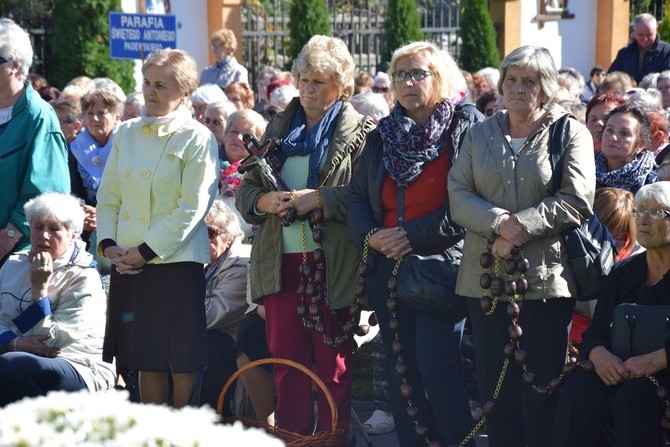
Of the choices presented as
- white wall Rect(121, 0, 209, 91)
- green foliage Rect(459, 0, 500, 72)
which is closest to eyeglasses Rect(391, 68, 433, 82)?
white wall Rect(121, 0, 209, 91)

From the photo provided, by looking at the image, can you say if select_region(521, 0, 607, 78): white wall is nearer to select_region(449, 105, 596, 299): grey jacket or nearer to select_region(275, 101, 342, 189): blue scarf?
select_region(275, 101, 342, 189): blue scarf

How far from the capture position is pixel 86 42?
669 inches

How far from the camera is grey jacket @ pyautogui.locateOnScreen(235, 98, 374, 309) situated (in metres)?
5.30

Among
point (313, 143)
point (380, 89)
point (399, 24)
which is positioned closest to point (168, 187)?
point (313, 143)

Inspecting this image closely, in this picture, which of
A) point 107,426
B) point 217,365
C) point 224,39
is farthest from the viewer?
point 224,39

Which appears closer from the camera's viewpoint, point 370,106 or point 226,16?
point 370,106

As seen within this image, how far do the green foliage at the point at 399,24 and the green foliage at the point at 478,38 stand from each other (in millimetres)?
934

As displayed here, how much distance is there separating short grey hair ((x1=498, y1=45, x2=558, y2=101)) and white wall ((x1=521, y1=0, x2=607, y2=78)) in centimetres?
1815

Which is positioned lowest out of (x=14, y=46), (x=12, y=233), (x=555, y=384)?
(x=555, y=384)

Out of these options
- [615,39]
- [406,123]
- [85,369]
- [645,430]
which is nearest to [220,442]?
[645,430]

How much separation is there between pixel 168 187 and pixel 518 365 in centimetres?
177

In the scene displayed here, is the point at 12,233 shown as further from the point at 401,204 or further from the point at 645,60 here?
the point at 645,60

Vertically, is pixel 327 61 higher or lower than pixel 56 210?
higher

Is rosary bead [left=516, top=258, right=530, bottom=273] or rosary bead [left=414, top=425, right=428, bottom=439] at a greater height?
rosary bead [left=516, top=258, right=530, bottom=273]
